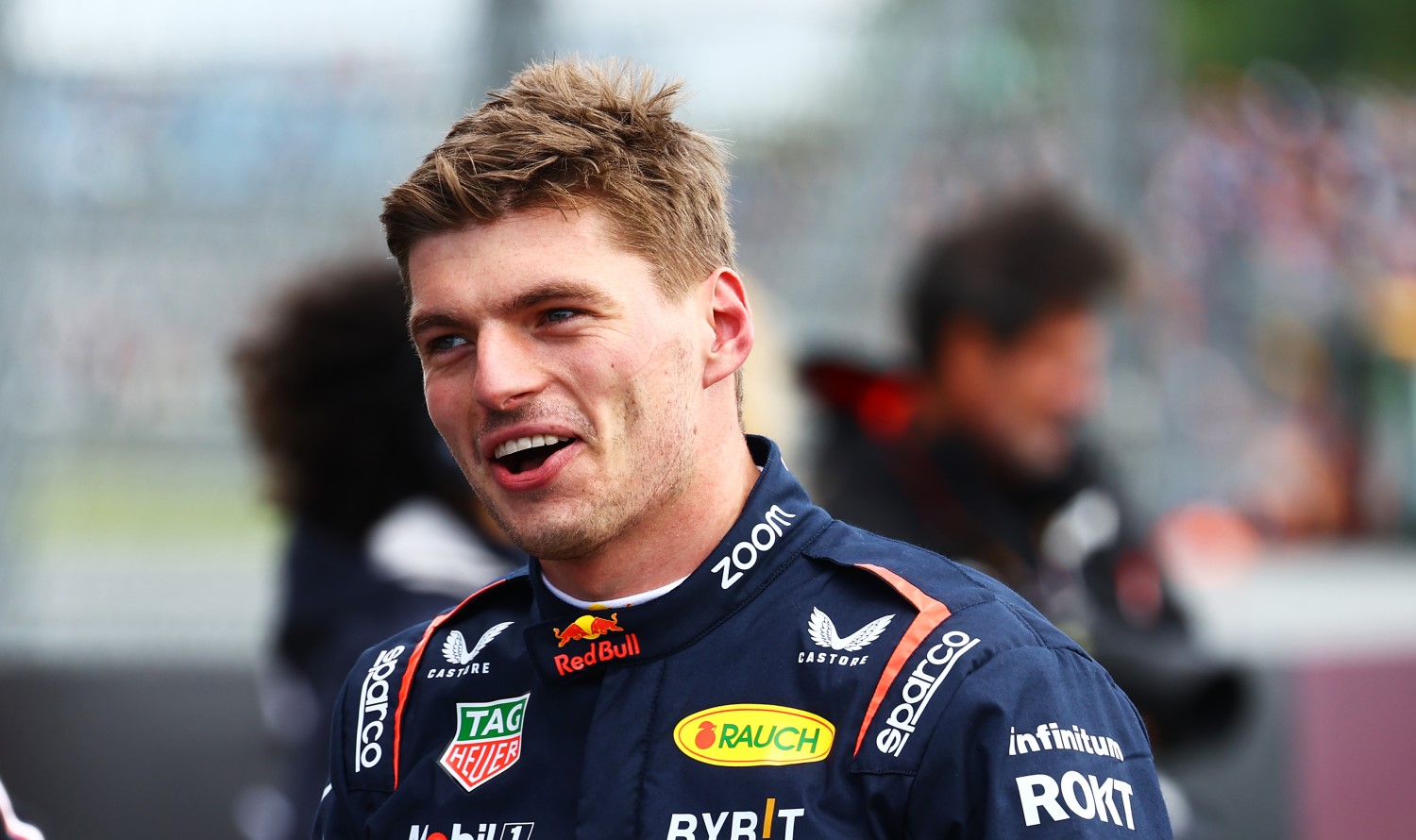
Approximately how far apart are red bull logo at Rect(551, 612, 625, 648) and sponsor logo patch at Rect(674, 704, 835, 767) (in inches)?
5.3

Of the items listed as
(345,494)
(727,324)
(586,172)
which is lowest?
(345,494)

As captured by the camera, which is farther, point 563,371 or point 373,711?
point 373,711

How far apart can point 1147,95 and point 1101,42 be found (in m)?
0.23

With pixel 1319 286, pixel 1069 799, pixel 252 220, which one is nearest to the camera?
pixel 1069 799

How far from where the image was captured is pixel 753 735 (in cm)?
170

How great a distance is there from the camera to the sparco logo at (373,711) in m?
1.96

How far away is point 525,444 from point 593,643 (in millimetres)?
220

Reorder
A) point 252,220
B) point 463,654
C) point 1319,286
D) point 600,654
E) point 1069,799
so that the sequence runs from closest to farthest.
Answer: point 1069,799 < point 600,654 < point 463,654 < point 252,220 < point 1319,286

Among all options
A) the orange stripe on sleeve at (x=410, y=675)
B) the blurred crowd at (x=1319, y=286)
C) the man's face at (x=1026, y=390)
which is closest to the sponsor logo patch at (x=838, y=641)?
the orange stripe on sleeve at (x=410, y=675)

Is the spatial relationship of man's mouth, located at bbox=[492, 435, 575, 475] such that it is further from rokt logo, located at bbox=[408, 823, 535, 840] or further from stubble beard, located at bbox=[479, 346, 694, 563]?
rokt logo, located at bbox=[408, 823, 535, 840]

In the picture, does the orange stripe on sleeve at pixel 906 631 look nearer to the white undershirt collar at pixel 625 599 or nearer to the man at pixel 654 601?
the man at pixel 654 601

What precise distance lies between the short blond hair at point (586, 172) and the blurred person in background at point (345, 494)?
1.40 metres

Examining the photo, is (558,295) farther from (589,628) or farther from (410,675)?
(410,675)

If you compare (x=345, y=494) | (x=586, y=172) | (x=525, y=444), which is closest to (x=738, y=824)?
(x=525, y=444)
